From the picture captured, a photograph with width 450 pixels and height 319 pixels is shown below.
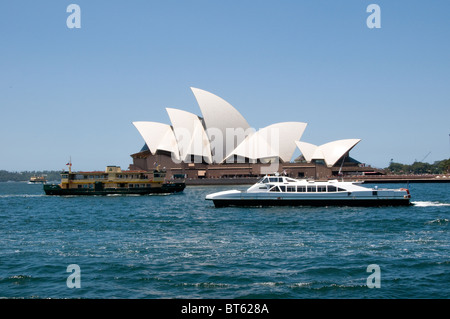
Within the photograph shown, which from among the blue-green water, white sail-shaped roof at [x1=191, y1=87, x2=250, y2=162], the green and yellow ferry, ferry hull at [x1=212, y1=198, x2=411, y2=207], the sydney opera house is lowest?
the blue-green water

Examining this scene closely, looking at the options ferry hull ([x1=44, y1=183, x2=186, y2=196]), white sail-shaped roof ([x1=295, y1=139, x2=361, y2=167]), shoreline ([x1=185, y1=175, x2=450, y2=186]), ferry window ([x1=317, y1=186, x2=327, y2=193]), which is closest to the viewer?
ferry window ([x1=317, y1=186, x2=327, y2=193])

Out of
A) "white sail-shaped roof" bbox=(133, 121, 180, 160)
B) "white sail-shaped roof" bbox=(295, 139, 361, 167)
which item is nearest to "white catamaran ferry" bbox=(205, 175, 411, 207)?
"white sail-shaped roof" bbox=(133, 121, 180, 160)

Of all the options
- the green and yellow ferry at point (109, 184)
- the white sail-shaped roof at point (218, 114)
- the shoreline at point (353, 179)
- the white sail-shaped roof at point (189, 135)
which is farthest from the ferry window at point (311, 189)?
the white sail-shaped roof at point (189, 135)

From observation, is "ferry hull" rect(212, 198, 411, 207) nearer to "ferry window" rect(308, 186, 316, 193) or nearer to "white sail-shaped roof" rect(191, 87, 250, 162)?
"ferry window" rect(308, 186, 316, 193)

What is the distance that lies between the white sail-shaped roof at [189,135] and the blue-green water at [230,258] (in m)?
79.1

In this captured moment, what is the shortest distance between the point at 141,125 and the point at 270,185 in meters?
79.3

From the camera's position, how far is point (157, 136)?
374 feet

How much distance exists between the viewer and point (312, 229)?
2508 centimetres

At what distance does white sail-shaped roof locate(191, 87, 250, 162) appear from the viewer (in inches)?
4168

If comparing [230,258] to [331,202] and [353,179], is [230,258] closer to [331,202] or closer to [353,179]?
[331,202]

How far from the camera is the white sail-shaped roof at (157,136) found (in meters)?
114

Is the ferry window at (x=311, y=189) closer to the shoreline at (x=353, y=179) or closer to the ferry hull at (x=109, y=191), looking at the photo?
the ferry hull at (x=109, y=191)

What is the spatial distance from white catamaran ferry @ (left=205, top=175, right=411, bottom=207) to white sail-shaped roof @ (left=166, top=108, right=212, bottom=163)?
7064 cm
